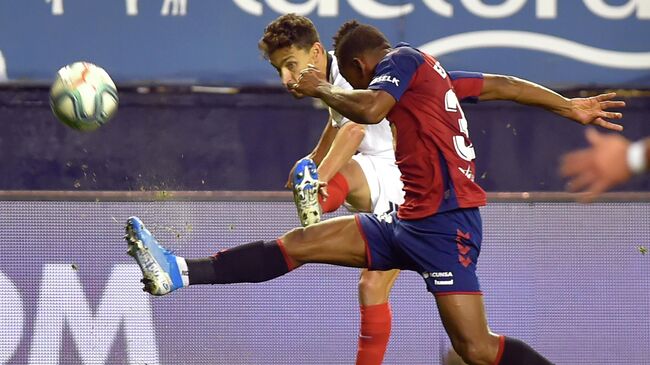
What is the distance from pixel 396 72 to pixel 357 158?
48.1 inches

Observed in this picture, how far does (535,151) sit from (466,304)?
11.2 ft

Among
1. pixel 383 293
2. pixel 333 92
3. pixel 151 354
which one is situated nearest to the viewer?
pixel 333 92

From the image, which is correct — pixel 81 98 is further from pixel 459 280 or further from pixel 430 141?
pixel 459 280

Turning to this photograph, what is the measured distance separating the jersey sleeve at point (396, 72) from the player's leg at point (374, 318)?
1180 millimetres

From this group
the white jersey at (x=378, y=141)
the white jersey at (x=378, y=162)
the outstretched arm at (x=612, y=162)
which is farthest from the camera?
the white jersey at (x=378, y=141)

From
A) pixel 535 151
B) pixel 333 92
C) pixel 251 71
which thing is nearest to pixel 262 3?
pixel 251 71

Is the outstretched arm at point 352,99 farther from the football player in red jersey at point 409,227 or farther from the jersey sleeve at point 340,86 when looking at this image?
the jersey sleeve at point 340,86

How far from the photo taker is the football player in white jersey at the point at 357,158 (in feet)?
16.3

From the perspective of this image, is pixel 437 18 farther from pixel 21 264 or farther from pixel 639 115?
pixel 21 264

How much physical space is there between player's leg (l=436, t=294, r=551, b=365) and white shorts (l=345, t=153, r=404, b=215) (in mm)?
992

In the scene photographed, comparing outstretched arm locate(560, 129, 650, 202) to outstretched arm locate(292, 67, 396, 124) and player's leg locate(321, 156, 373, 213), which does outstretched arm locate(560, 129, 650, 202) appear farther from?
player's leg locate(321, 156, 373, 213)

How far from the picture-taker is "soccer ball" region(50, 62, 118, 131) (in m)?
5.21

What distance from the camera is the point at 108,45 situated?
7.69 metres

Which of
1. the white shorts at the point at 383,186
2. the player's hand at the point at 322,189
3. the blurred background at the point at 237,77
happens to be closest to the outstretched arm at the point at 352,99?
the player's hand at the point at 322,189
